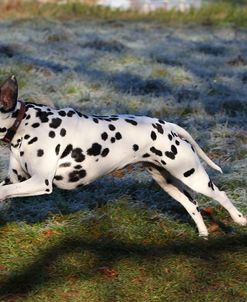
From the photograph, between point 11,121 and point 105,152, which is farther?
point 105,152

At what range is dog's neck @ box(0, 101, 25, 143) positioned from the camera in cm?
554

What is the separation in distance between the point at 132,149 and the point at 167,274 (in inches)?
43.5

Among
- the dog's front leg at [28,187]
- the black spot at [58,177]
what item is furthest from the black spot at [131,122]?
the dog's front leg at [28,187]

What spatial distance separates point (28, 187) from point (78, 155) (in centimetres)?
50

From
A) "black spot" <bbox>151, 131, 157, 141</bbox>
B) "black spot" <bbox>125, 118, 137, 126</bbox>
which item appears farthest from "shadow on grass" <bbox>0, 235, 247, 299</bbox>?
"black spot" <bbox>125, 118, 137, 126</bbox>

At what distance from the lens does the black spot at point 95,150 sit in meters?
5.72

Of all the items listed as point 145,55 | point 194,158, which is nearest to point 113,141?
point 194,158

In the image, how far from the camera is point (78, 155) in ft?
18.6

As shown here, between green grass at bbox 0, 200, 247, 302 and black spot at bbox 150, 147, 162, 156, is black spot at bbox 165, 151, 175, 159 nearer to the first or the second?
black spot at bbox 150, 147, 162, 156

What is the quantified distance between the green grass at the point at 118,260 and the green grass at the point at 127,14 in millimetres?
13644

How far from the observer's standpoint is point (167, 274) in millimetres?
5762

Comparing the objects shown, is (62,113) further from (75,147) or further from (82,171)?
(82,171)

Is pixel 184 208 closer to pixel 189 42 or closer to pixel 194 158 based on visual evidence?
pixel 194 158

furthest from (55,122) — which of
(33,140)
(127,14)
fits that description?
(127,14)
